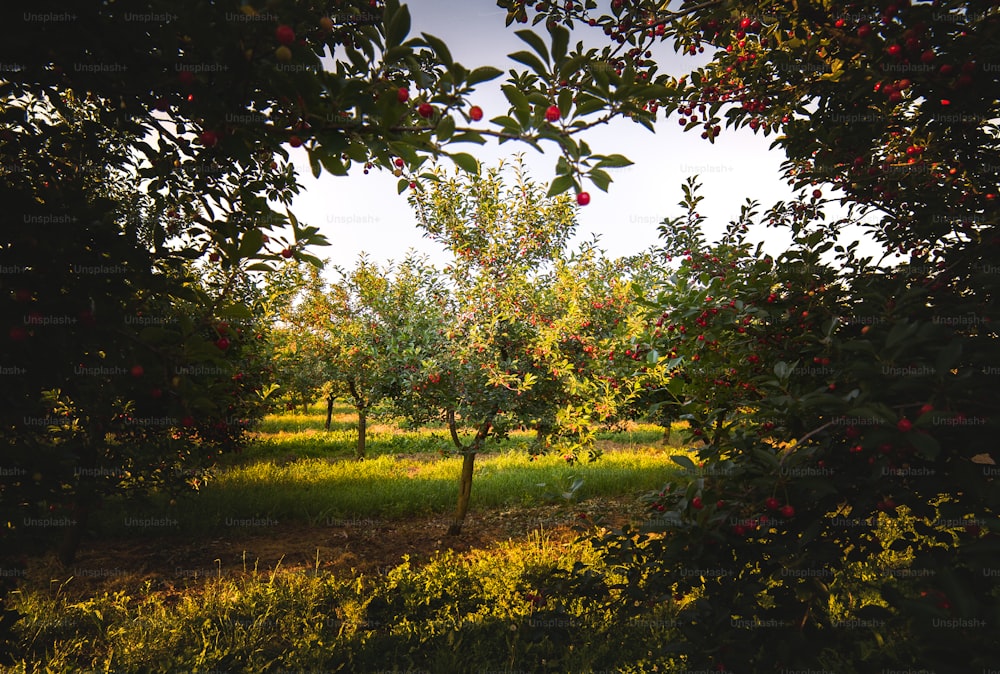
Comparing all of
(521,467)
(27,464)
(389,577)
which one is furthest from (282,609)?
(521,467)

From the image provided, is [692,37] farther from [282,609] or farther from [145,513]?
[145,513]

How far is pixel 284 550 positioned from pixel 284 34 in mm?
6319

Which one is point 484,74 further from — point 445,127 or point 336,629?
point 336,629

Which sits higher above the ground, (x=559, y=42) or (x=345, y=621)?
(x=559, y=42)

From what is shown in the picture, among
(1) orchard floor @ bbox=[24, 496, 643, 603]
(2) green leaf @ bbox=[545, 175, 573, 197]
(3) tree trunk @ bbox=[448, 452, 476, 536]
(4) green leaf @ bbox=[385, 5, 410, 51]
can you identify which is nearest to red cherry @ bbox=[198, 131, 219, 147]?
(4) green leaf @ bbox=[385, 5, 410, 51]

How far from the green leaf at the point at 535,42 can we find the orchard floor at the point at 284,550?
3.75 meters

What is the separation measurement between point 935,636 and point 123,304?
2969mm

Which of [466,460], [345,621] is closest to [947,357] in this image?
[345,621]

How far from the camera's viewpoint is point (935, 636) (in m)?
1.33

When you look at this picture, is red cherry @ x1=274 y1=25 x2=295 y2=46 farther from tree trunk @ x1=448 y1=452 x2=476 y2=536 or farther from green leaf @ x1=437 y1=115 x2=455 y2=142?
tree trunk @ x1=448 y1=452 x2=476 y2=536

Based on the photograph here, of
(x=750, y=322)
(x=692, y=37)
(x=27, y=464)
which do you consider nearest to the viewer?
(x=27, y=464)

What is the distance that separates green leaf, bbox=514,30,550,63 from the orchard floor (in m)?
3.75

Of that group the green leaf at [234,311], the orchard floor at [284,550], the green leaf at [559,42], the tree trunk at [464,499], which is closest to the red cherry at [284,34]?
the green leaf at [559,42]

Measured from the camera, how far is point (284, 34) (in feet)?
4.28
